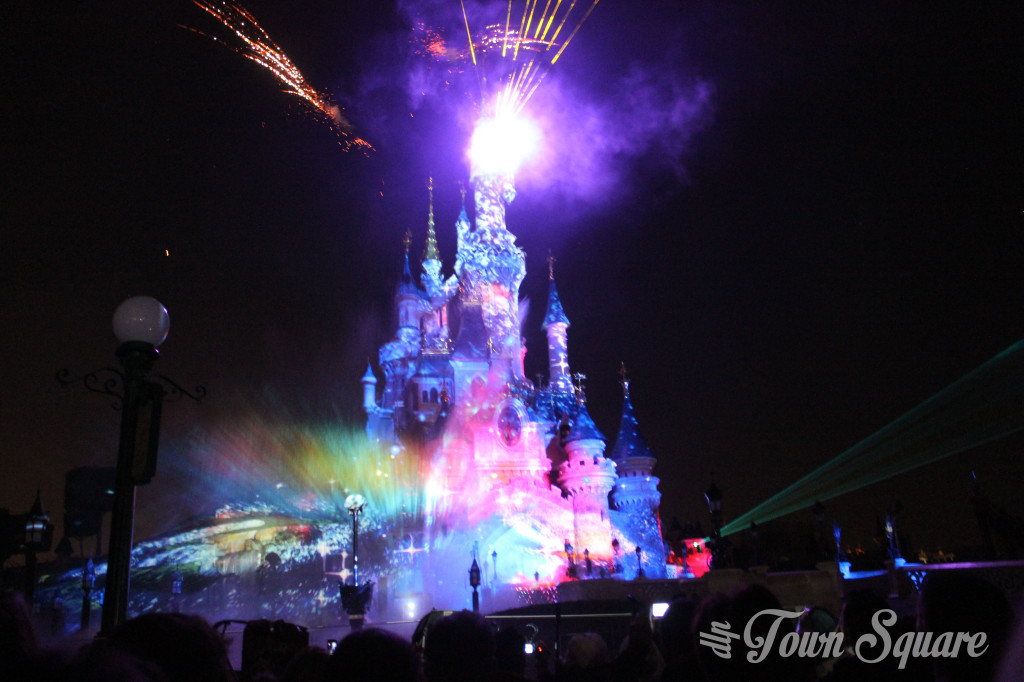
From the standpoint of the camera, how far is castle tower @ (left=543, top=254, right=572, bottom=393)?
2223 inches

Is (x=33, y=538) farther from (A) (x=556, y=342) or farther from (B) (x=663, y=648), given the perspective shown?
(A) (x=556, y=342)

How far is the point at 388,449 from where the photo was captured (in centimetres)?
4588

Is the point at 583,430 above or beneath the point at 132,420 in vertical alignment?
above

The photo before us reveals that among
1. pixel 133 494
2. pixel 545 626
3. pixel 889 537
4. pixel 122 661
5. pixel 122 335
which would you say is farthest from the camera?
pixel 889 537

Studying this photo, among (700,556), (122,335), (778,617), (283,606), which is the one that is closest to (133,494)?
→ (122,335)

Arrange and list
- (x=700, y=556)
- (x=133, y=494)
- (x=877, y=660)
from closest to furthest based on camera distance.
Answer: (x=877, y=660), (x=133, y=494), (x=700, y=556)

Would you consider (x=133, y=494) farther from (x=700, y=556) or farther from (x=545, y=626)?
(x=700, y=556)

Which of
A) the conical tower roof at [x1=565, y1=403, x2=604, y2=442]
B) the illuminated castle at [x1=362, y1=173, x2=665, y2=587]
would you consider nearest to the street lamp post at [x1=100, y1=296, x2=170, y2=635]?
the illuminated castle at [x1=362, y1=173, x2=665, y2=587]

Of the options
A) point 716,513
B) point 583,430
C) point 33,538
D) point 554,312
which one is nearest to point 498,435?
point 583,430

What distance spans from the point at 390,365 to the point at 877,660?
5355cm

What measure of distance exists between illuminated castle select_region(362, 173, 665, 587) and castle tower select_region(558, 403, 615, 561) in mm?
74

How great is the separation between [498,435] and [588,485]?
7.24m

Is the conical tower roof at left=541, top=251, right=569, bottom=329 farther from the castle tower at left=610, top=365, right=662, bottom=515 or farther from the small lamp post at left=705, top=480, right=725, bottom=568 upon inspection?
the small lamp post at left=705, top=480, right=725, bottom=568

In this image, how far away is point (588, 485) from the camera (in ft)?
149
